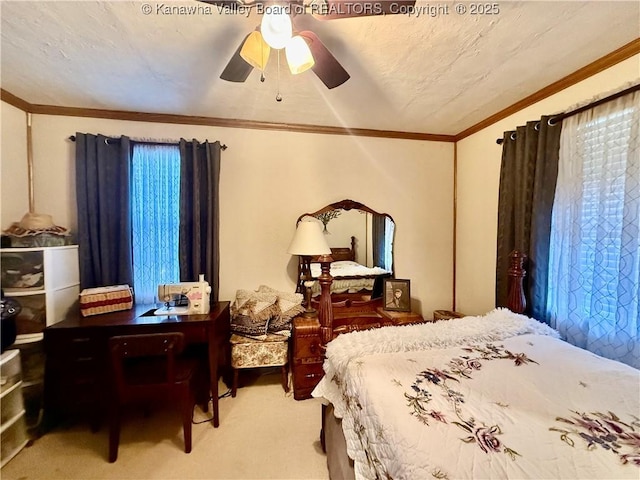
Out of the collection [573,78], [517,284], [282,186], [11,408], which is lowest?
[11,408]

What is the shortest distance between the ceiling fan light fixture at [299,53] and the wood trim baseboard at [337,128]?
1.46 metres

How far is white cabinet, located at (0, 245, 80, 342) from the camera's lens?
1.81m

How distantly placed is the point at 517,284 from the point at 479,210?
37.2 inches

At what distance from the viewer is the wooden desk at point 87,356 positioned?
1.83 m

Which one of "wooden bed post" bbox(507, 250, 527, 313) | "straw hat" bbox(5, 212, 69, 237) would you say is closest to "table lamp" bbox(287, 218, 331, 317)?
"wooden bed post" bbox(507, 250, 527, 313)

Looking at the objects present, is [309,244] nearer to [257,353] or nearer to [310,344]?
[310,344]

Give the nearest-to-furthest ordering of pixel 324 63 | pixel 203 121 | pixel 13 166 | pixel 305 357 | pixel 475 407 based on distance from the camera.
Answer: pixel 475 407 < pixel 324 63 < pixel 13 166 < pixel 305 357 < pixel 203 121

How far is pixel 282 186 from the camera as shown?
267cm

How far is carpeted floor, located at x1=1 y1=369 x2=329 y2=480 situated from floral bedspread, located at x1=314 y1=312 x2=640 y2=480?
0.61m

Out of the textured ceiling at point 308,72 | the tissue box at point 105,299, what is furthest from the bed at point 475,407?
the tissue box at point 105,299

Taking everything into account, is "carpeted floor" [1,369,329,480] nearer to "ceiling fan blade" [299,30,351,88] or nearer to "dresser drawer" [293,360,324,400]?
"dresser drawer" [293,360,324,400]

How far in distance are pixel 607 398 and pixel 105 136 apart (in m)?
3.48

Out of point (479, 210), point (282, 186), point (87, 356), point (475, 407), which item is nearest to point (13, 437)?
point (87, 356)

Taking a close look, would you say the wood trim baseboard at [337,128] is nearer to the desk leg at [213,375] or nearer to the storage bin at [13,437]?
the desk leg at [213,375]
